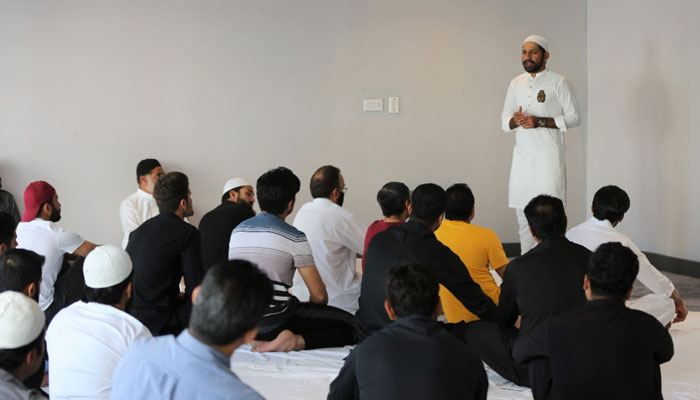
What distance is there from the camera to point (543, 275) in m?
2.72

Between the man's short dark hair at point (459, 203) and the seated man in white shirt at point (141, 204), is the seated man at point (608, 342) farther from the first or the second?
the seated man in white shirt at point (141, 204)

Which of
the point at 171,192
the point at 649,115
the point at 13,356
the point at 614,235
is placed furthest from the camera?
the point at 649,115

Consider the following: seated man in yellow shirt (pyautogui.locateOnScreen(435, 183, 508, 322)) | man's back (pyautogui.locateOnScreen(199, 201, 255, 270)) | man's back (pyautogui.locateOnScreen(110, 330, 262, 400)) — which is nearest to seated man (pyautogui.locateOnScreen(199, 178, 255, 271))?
man's back (pyautogui.locateOnScreen(199, 201, 255, 270))

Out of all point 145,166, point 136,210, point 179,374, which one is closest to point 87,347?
point 179,374

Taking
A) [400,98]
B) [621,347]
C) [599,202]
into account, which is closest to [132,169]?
[400,98]

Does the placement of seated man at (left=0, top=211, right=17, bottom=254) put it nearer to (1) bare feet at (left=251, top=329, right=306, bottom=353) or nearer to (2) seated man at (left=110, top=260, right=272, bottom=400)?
(1) bare feet at (left=251, top=329, right=306, bottom=353)

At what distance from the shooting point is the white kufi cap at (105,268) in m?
2.38

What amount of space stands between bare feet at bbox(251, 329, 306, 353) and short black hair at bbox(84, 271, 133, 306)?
138 centimetres

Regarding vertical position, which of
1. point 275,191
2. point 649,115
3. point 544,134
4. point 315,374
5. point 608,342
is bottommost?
point 315,374

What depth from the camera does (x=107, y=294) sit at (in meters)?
2.39

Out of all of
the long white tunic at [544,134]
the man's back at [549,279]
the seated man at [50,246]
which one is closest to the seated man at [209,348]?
the man's back at [549,279]

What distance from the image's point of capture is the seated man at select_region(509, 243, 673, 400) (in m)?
2.12

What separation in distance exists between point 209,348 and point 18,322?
63cm

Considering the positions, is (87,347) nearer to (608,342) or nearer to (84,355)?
(84,355)
